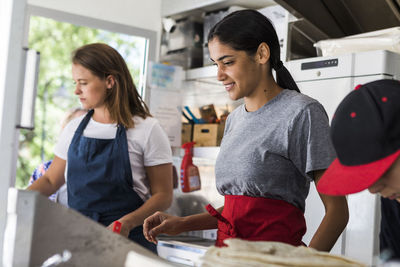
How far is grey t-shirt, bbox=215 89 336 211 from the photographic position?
1.32 meters

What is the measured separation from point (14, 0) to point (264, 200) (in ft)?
2.81

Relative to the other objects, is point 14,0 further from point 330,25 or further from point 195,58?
point 195,58

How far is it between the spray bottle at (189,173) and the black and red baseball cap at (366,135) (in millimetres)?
2491

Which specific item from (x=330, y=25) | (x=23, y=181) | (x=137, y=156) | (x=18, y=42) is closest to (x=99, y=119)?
(x=137, y=156)

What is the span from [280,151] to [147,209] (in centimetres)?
63

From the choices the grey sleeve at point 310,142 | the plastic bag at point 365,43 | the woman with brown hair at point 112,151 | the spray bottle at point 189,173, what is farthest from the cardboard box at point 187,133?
the grey sleeve at point 310,142

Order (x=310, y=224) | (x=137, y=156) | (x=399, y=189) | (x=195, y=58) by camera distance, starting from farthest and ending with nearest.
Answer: (x=195, y=58), (x=310, y=224), (x=137, y=156), (x=399, y=189)

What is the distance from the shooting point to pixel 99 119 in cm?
203

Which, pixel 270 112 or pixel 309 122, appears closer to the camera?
pixel 309 122

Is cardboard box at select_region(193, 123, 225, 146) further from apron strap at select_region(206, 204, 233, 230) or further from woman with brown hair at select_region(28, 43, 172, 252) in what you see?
apron strap at select_region(206, 204, 233, 230)

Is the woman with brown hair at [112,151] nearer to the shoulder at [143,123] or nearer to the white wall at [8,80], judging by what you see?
the shoulder at [143,123]

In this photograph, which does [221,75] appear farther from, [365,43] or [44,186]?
[365,43]

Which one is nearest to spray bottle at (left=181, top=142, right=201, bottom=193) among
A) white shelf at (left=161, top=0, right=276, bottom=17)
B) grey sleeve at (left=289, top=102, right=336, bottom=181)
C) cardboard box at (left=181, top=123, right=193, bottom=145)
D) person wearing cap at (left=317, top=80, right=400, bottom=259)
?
cardboard box at (left=181, top=123, right=193, bottom=145)

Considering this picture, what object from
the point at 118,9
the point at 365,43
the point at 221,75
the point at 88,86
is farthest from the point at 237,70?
the point at 118,9
